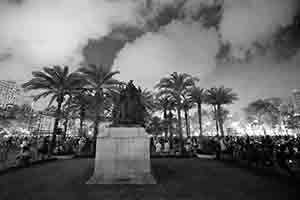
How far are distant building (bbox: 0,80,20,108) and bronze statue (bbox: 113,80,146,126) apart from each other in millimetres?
129417

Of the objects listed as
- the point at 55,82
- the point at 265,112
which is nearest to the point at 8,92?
the point at 55,82

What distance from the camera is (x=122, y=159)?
6.15 meters

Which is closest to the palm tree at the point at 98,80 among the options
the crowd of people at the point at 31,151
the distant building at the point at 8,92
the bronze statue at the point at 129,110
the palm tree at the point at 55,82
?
the palm tree at the point at 55,82

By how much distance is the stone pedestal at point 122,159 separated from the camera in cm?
603

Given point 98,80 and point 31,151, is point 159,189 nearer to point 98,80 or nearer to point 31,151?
point 31,151

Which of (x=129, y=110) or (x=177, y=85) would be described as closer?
(x=129, y=110)

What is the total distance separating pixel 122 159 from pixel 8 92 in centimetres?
13980

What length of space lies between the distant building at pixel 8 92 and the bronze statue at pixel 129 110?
129417mm

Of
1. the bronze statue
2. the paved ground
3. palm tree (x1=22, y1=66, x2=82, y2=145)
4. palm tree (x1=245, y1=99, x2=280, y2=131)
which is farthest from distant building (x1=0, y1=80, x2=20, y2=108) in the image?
palm tree (x1=245, y1=99, x2=280, y2=131)

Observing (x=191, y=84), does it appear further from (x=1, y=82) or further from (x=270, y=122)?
(x=1, y=82)

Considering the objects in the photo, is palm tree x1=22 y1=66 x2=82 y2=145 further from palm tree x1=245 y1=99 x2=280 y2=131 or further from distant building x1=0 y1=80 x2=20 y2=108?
distant building x1=0 y1=80 x2=20 y2=108

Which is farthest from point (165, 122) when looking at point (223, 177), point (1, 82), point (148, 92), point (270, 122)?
point (1, 82)

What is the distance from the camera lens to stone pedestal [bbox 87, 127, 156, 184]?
6031mm

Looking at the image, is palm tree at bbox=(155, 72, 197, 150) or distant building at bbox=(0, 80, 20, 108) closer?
palm tree at bbox=(155, 72, 197, 150)
